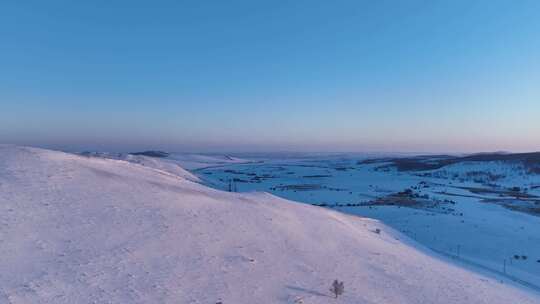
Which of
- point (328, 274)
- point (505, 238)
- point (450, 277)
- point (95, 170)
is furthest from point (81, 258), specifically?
point (505, 238)

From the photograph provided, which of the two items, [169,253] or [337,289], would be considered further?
[169,253]

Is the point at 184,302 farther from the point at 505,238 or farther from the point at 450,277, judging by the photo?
the point at 505,238

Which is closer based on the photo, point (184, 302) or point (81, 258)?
point (184, 302)

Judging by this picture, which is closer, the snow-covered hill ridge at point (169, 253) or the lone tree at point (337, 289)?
the snow-covered hill ridge at point (169, 253)

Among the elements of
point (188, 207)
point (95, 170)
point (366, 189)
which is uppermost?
point (95, 170)

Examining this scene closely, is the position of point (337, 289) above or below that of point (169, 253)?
below

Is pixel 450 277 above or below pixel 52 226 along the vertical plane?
below

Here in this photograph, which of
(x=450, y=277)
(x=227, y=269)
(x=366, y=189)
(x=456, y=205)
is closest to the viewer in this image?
(x=227, y=269)

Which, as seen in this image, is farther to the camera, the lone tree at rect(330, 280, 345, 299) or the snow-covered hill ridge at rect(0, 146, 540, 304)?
the lone tree at rect(330, 280, 345, 299)
